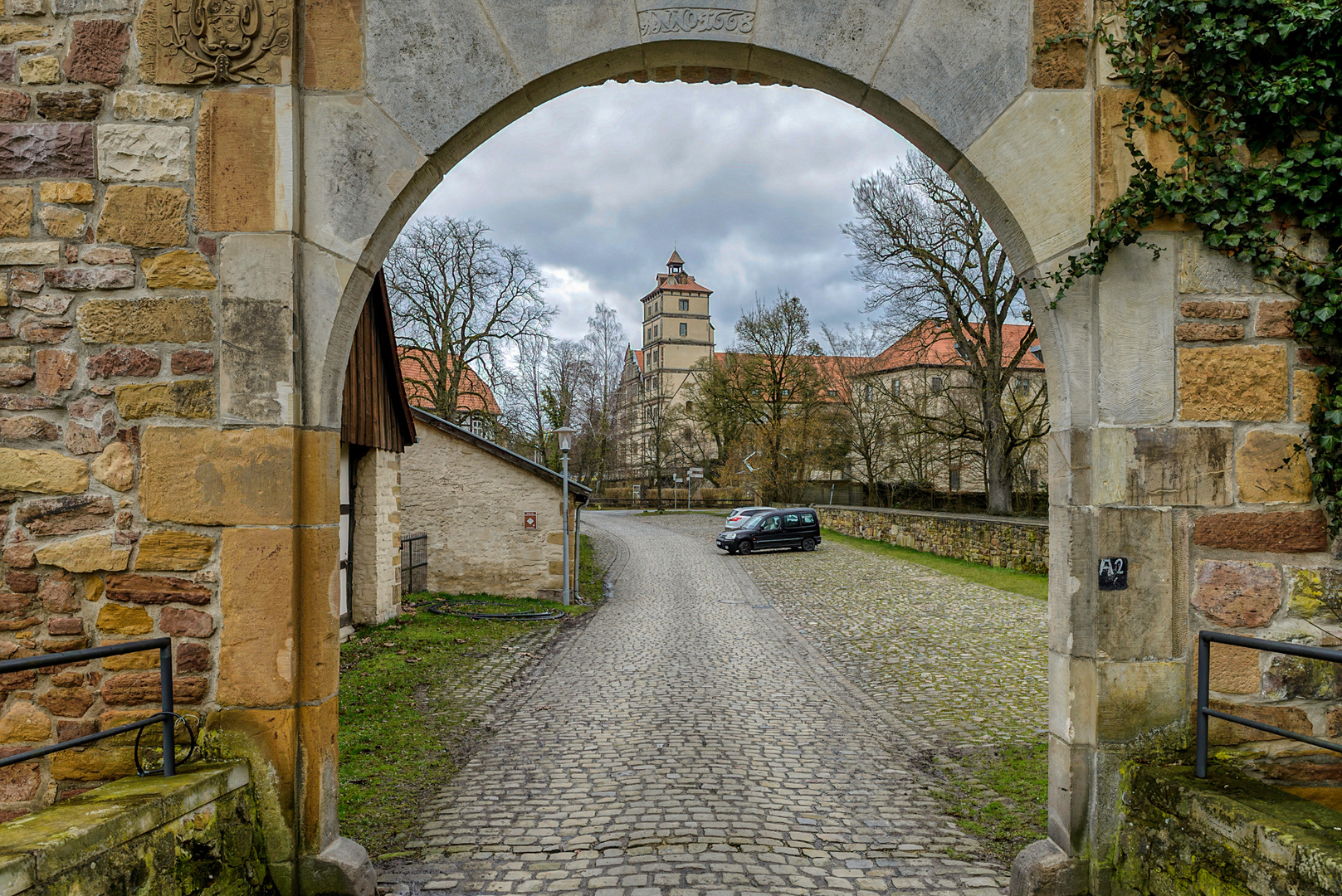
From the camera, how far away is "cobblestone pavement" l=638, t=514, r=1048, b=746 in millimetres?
6914

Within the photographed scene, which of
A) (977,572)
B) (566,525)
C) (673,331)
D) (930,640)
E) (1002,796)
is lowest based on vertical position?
(977,572)

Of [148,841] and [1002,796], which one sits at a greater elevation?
[148,841]

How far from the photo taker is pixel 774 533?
2339 centimetres

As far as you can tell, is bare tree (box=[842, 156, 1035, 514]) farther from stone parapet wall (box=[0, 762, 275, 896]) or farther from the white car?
stone parapet wall (box=[0, 762, 275, 896])

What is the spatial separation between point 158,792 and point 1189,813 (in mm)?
3682

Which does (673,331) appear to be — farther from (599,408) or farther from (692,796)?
(692,796)

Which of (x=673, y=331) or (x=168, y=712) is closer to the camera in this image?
(x=168, y=712)

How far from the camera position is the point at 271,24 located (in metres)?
3.32

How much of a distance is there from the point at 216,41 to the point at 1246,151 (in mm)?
4309

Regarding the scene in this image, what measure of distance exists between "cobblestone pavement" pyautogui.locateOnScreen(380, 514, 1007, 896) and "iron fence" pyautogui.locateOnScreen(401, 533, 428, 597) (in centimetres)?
620

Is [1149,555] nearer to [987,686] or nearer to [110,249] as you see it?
[110,249]

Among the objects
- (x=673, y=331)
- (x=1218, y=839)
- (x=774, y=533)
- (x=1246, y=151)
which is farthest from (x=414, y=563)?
(x=673, y=331)

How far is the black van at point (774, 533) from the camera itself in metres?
23.2

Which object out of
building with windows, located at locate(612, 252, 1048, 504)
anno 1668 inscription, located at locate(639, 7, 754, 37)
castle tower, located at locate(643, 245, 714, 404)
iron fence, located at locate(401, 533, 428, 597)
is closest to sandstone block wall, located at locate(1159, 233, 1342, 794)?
anno 1668 inscription, located at locate(639, 7, 754, 37)
